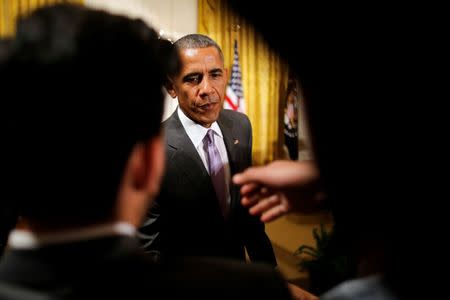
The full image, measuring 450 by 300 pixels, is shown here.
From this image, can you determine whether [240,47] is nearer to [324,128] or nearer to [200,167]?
[200,167]

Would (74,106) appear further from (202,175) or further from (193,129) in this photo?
(193,129)

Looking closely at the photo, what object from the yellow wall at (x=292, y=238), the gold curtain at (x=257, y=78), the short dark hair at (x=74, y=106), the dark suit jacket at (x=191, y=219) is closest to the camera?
the short dark hair at (x=74, y=106)

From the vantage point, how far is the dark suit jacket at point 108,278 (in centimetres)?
54

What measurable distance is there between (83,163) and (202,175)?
1217mm

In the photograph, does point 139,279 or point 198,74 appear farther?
point 198,74

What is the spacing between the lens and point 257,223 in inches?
73.6

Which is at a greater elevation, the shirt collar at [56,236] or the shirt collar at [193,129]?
the shirt collar at [193,129]

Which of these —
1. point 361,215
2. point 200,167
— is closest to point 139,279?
→ point 361,215

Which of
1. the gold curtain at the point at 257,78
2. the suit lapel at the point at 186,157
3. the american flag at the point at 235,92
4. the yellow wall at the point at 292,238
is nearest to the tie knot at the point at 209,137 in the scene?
the suit lapel at the point at 186,157

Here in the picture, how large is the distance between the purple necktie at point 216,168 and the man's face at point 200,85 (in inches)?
3.2

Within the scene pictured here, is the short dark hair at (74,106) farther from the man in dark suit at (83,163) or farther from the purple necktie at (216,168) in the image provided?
the purple necktie at (216,168)

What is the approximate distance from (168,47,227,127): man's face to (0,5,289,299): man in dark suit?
1285mm

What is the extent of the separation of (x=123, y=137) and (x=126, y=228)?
0.44 feet

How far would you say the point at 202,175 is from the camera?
178 cm
